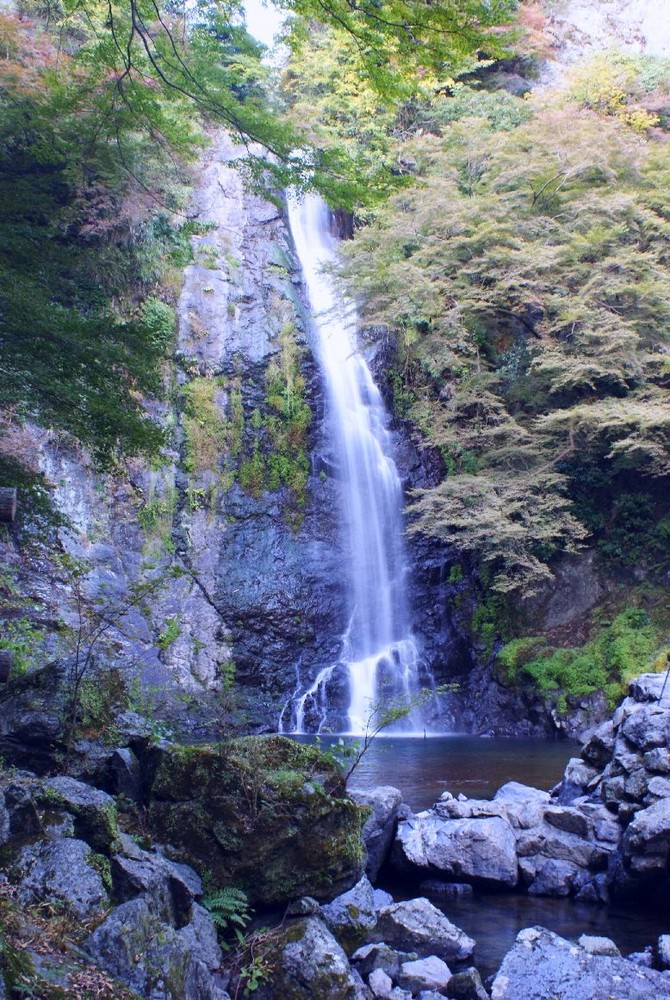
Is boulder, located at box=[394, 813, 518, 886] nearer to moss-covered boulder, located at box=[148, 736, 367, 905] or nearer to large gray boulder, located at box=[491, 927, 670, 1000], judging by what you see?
large gray boulder, located at box=[491, 927, 670, 1000]

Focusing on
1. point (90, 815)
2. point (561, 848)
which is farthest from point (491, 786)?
point (90, 815)

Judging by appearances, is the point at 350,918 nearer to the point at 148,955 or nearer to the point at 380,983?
the point at 380,983

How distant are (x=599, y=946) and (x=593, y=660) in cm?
949

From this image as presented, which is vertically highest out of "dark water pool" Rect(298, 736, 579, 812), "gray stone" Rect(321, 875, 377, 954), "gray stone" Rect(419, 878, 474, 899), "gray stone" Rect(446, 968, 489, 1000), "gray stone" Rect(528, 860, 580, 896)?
"gray stone" Rect(321, 875, 377, 954)

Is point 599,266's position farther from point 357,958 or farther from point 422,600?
point 357,958

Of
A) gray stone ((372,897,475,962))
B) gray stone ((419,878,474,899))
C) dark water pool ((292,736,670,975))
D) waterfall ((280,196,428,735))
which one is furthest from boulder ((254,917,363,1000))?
waterfall ((280,196,428,735))

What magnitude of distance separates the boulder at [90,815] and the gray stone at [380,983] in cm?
174

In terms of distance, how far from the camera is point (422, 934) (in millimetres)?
4629

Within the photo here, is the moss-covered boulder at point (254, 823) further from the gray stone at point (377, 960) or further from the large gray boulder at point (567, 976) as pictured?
the large gray boulder at point (567, 976)

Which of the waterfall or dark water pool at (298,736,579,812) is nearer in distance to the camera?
dark water pool at (298,736,579,812)

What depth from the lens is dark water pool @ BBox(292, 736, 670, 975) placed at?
5.08 metres

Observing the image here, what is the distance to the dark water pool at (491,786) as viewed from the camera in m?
5.08

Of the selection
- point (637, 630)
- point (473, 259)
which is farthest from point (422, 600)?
point (473, 259)

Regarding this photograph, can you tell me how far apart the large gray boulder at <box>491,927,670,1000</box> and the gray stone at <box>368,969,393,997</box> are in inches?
25.7
